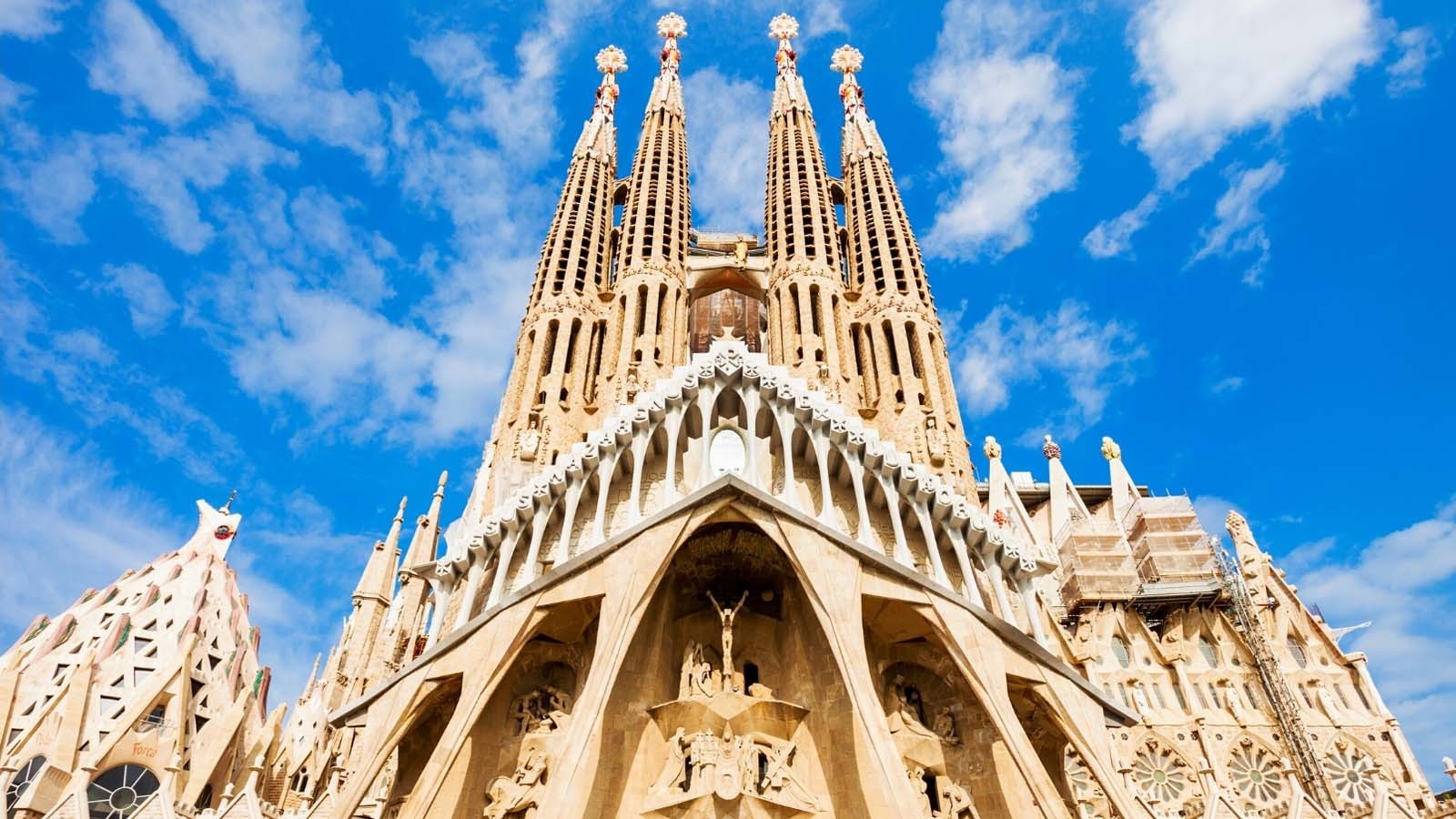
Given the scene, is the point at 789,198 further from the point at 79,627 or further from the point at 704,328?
the point at 79,627

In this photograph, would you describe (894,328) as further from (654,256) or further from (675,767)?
(675,767)

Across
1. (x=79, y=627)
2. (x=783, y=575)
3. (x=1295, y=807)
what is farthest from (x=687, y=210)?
(x=1295, y=807)

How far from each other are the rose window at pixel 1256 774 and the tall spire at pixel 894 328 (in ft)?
34.5

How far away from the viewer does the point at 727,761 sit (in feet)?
51.6

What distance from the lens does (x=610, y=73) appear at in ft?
124

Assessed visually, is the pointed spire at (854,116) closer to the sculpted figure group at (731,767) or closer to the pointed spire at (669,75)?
the pointed spire at (669,75)

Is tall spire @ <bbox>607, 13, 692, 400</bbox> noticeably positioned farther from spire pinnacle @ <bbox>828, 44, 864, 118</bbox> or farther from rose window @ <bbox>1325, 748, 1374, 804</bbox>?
rose window @ <bbox>1325, 748, 1374, 804</bbox>

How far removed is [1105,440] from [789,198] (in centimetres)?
1511

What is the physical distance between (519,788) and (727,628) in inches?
186

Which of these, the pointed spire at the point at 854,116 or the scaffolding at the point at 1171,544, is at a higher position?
the pointed spire at the point at 854,116

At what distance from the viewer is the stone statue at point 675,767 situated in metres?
15.8

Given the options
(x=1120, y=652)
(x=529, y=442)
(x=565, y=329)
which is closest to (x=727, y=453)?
(x=529, y=442)

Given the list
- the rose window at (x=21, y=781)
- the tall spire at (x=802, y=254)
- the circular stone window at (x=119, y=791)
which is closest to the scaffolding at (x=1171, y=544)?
the tall spire at (x=802, y=254)

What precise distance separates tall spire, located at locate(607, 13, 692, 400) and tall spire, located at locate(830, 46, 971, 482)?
5.51 m
